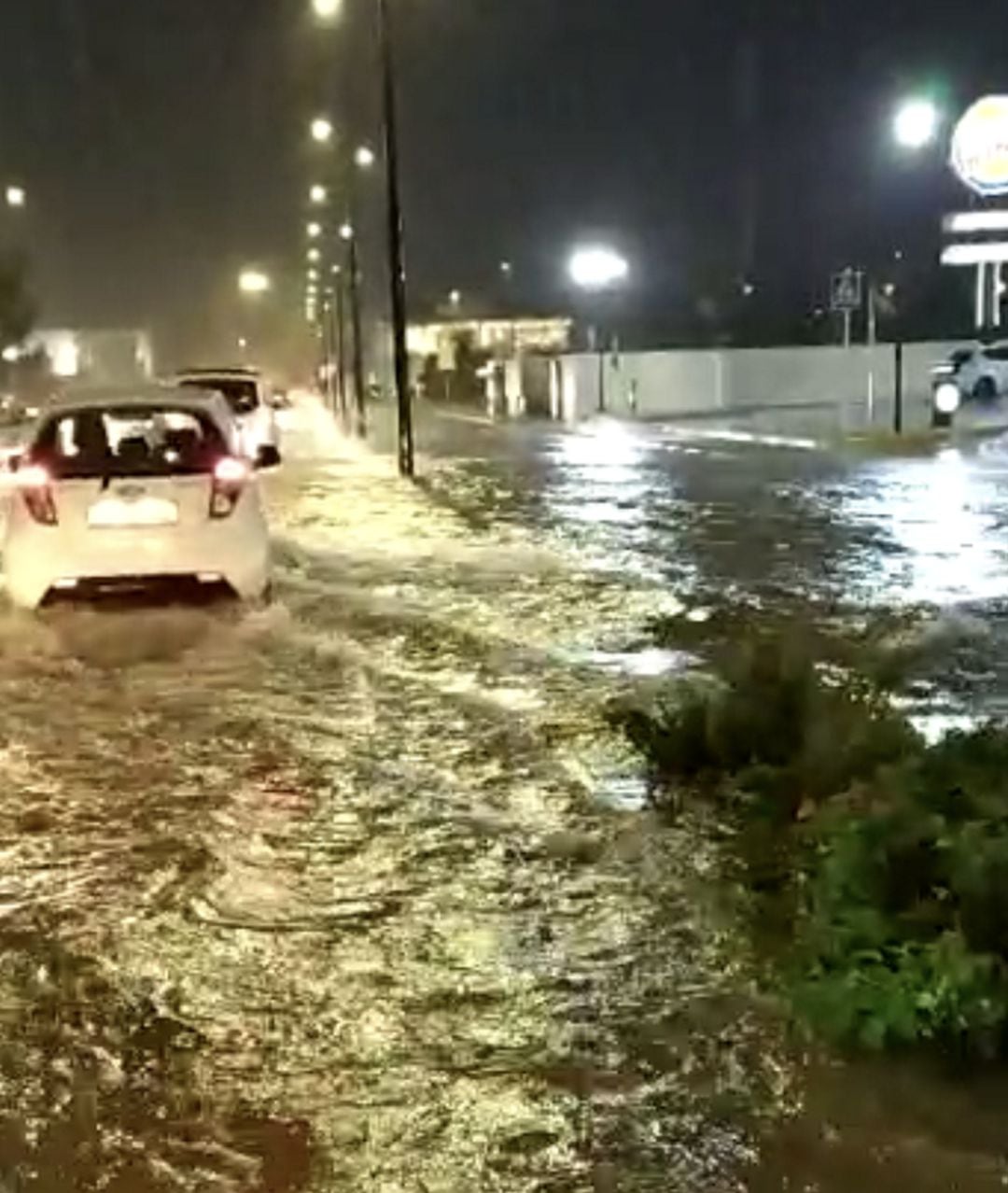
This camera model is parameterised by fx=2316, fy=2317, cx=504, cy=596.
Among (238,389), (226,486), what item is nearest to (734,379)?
(238,389)

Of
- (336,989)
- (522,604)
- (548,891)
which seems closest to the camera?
(336,989)

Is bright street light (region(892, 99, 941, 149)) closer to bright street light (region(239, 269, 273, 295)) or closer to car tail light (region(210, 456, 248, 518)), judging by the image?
car tail light (region(210, 456, 248, 518))

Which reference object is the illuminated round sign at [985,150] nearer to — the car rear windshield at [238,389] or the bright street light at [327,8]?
the bright street light at [327,8]

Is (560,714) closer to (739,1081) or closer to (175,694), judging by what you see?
(175,694)

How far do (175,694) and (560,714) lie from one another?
→ 7.29 ft

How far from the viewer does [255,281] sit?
12631 centimetres

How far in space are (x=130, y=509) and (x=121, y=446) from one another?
0.71 m

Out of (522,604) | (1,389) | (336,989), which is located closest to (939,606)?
(522,604)

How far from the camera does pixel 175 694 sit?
40.1 ft

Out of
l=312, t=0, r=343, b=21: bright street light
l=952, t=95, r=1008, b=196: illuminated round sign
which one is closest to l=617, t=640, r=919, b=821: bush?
l=312, t=0, r=343, b=21: bright street light

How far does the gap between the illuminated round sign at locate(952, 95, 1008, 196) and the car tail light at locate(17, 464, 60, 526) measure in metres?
46.6

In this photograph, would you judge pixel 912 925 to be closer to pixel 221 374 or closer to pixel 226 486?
pixel 226 486

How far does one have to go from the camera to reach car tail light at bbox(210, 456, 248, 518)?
50.4 feet

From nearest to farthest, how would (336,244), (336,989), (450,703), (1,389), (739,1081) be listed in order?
(739,1081)
(336,989)
(450,703)
(336,244)
(1,389)
